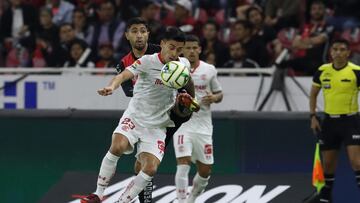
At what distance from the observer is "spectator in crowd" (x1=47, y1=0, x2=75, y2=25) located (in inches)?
805

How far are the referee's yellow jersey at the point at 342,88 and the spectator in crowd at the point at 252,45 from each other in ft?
9.32

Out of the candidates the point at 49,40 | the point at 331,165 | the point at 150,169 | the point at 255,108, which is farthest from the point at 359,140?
the point at 49,40

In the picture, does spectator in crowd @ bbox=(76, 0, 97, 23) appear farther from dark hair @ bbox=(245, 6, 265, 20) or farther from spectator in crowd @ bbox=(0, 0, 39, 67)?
dark hair @ bbox=(245, 6, 265, 20)

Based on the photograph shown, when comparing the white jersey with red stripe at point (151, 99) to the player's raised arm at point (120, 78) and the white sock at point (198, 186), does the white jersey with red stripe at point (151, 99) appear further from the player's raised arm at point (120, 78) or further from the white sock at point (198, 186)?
the white sock at point (198, 186)

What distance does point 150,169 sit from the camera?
1273 cm

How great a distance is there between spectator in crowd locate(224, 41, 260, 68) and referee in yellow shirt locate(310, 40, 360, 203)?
8.65 feet

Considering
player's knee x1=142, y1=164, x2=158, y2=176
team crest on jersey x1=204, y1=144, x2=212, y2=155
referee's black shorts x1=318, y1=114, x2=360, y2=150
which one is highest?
referee's black shorts x1=318, y1=114, x2=360, y2=150

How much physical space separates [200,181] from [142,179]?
8.22ft

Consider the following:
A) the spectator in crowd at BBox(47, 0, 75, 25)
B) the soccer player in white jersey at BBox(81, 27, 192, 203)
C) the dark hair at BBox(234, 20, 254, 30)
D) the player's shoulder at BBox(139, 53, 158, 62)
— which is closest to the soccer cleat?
the soccer player in white jersey at BBox(81, 27, 192, 203)

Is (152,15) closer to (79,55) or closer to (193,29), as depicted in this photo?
(193,29)

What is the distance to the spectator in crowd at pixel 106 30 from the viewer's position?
763 inches

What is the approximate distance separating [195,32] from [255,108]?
2173 mm

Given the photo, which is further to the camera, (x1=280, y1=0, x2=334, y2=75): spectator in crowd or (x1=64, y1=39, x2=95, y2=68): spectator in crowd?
(x1=64, y1=39, x2=95, y2=68): spectator in crowd

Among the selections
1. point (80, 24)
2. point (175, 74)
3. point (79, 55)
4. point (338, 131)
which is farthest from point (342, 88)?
point (80, 24)
